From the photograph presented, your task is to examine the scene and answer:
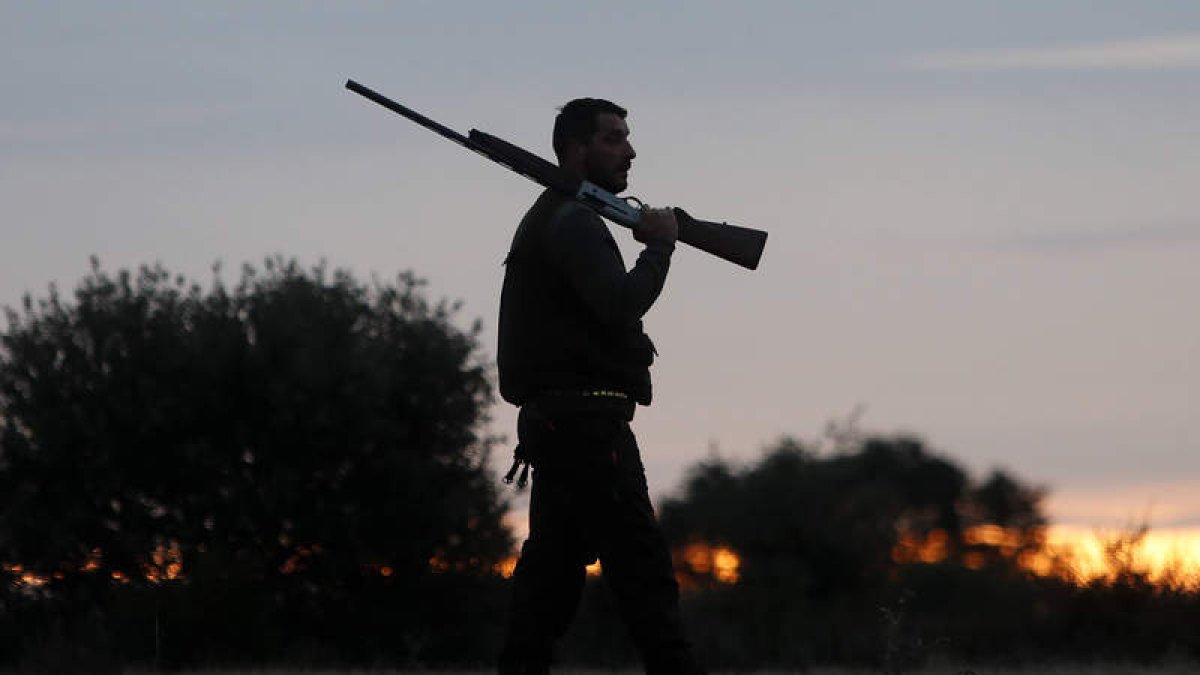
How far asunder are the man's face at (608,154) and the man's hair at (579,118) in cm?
2

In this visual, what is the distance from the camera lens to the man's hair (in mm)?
8922

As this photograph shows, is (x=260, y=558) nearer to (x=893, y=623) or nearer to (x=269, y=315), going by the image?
(x=269, y=315)

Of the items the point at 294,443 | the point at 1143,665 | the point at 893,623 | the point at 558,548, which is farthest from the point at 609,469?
the point at 294,443

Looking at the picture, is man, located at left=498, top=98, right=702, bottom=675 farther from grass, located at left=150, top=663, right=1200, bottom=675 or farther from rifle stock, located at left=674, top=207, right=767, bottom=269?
grass, located at left=150, top=663, right=1200, bottom=675

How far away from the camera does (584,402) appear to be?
8609 mm

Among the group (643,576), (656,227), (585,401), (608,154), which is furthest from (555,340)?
(643,576)

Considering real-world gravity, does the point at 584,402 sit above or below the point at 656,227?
below

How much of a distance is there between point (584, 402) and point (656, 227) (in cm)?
82

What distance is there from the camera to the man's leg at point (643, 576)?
8.49 meters

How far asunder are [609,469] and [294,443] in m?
20.0

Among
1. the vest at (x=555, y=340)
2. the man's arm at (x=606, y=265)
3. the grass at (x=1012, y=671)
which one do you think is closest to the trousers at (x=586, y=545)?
the vest at (x=555, y=340)

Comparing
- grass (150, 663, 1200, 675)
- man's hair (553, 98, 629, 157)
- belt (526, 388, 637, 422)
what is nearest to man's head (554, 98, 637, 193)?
man's hair (553, 98, 629, 157)

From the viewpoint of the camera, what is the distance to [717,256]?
9406mm

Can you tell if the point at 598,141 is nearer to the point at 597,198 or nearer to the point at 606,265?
the point at 597,198
